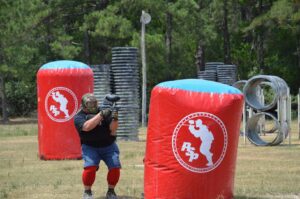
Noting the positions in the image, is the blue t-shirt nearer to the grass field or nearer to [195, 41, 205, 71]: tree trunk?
the grass field

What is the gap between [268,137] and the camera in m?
28.2

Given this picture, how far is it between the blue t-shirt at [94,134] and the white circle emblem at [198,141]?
1447 millimetres

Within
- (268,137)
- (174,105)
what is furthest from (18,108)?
(174,105)

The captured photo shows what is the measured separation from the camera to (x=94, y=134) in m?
11.3

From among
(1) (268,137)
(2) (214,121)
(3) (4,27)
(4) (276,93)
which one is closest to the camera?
(2) (214,121)

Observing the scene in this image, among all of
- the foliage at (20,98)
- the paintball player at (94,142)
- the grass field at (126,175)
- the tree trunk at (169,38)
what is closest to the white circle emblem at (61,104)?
the grass field at (126,175)

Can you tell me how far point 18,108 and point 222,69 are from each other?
1975 centimetres

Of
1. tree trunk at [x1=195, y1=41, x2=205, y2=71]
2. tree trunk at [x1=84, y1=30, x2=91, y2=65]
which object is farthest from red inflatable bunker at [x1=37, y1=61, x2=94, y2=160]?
tree trunk at [x1=195, y1=41, x2=205, y2=71]

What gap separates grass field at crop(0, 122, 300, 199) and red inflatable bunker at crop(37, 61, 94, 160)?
388 millimetres

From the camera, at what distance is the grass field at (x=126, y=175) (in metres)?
12.7

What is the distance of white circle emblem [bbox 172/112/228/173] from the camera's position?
1015cm

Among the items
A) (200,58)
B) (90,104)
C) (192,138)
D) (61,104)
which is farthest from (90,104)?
(200,58)

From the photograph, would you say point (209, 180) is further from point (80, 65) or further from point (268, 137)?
point (268, 137)

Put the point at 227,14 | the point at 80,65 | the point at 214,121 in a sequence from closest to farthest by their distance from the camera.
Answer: the point at 214,121
the point at 80,65
the point at 227,14
